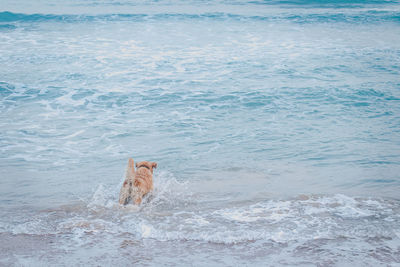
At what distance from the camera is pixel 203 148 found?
830cm

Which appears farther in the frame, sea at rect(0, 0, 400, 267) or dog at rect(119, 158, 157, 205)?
dog at rect(119, 158, 157, 205)

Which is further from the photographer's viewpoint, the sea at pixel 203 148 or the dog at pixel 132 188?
the dog at pixel 132 188

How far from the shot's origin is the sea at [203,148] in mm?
4621

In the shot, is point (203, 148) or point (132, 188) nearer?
point (132, 188)

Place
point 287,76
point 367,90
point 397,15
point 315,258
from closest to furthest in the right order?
point 315,258 → point 367,90 → point 287,76 → point 397,15

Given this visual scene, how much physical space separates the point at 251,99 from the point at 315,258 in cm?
782

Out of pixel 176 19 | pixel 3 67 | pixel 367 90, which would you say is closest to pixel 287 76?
pixel 367 90

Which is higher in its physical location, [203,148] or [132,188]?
[132,188]

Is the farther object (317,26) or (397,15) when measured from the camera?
(397,15)

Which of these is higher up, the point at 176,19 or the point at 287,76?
the point at 176,19

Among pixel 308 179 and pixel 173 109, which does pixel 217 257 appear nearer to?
pixel 308 179

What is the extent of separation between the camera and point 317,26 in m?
23.2

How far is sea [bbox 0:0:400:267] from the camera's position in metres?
4.62

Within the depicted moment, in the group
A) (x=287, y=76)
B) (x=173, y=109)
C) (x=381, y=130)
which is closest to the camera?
(x=381, y=130)
